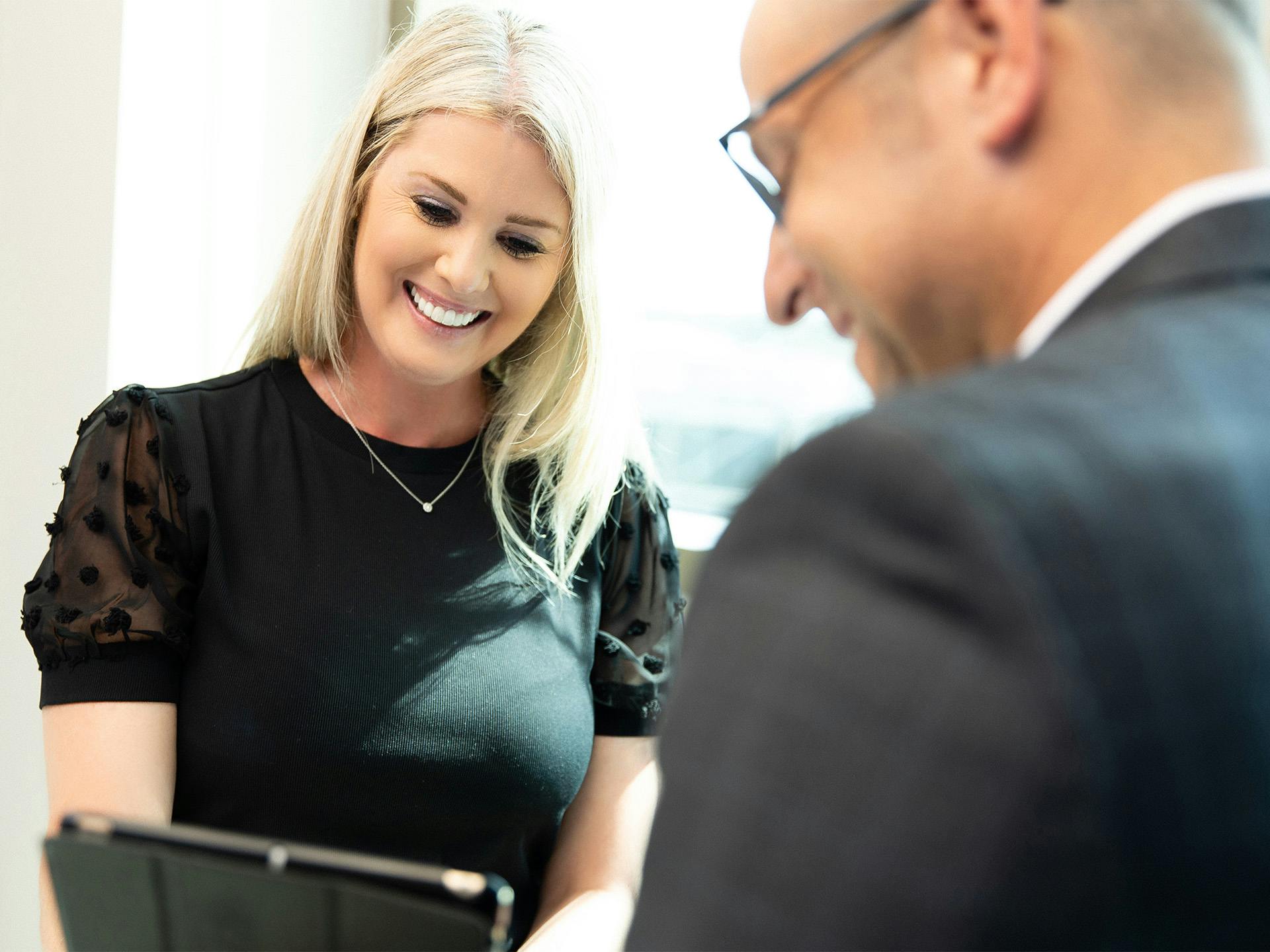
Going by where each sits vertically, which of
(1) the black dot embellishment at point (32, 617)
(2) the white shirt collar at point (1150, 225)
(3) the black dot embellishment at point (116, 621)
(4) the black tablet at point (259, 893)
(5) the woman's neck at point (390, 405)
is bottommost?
(1) the black dot embellishment at point (32, 617)

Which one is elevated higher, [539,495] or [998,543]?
[998,543]

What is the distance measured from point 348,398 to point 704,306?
0.64m

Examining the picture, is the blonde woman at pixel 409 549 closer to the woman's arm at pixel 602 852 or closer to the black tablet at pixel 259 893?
the woman's arm at pixel 602 852

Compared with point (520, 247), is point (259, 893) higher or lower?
lower

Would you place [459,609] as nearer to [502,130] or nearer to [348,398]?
[348,398]

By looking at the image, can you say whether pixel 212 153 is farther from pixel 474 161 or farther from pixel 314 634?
pixel 314 634

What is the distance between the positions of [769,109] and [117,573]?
2.87 ft

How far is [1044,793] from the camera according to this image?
39cm

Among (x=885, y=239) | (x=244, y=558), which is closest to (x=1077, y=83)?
(x=885, y=239)

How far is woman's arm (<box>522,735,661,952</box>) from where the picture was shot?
1301 millimetres

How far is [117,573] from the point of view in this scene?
4.02 ft

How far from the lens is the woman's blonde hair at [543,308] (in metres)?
1.37

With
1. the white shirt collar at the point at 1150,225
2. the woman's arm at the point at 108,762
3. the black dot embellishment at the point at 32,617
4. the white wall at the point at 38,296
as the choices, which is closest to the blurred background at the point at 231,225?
the white wall at the point at 38,296

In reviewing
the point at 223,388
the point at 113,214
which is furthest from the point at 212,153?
the point at 223,388
